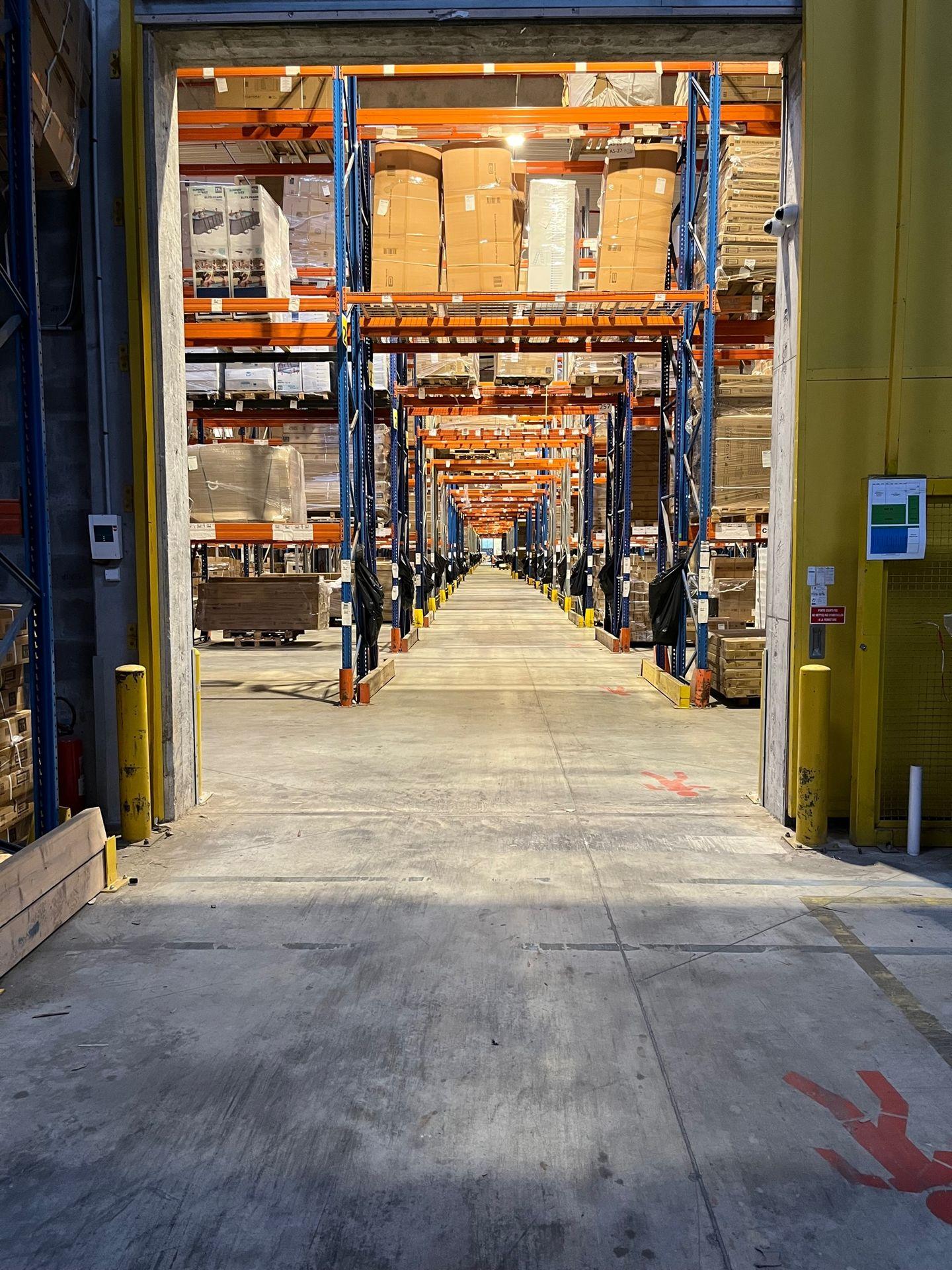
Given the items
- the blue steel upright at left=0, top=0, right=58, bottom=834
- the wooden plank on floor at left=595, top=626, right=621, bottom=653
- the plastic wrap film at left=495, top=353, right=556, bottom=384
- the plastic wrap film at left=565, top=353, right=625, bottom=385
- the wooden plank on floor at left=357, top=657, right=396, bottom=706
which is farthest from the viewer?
the wooden plank on floor at left=595, top=626, right=621, bottom=653

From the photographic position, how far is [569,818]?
18.4ft

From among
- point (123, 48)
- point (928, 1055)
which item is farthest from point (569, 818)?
point (123, 48)

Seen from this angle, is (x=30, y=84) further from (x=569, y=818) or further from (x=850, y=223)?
(x=569, y=818)

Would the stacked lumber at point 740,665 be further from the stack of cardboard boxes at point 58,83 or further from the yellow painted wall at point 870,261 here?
the stack of cardboard boxes at point 58,83

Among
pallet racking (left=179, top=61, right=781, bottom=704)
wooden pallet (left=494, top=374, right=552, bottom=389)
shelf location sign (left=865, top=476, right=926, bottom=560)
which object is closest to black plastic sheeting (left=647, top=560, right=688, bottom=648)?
pallet racking (left=179, top=61, right=781, bottom=704)

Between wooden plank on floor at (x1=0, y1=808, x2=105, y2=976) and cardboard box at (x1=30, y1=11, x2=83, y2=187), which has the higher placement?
cardboard box at (x1=30, y1=11, x2=83, y2=187)

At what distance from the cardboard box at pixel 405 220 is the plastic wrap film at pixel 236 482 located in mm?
2736

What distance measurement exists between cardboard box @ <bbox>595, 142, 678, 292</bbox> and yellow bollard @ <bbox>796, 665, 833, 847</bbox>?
619 centimetres

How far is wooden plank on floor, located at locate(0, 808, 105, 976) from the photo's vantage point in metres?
3.56

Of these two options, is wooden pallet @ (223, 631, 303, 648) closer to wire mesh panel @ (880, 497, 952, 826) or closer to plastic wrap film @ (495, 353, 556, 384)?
plastic wrap film @ (495, 353, 556, 384)

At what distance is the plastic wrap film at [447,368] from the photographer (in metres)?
14.4

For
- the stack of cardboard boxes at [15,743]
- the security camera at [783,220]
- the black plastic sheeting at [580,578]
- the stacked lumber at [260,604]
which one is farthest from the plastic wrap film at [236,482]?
the black plastic sheeting at [580,578]

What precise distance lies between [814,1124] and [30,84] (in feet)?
16.6

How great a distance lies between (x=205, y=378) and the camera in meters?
Answer: 12.3
